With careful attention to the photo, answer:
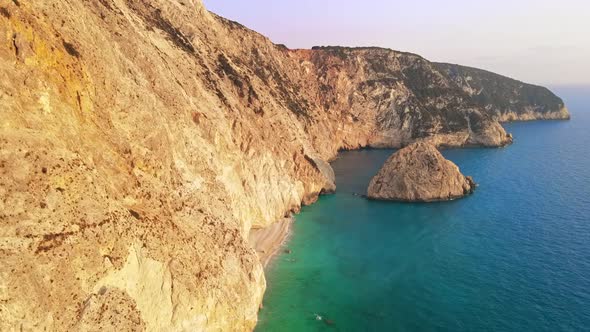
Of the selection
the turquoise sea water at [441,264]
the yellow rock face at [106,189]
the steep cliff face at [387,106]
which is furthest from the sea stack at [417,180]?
the steep cliff face at [387,106]

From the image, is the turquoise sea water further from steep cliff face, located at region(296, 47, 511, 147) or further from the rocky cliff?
steep cliff face, located at region(296, 47, 511, 147)

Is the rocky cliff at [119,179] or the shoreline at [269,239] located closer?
the rocky cliff at [119,179]

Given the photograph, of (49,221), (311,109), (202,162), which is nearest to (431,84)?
(311,109)

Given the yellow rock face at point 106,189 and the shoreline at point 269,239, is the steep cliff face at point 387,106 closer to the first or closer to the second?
the shoreline at point 269,239

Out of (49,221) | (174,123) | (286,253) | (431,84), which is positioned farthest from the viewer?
(431,84)

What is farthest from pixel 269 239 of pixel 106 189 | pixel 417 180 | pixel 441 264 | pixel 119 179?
pixel 417 180

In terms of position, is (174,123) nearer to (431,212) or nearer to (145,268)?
(145,268)

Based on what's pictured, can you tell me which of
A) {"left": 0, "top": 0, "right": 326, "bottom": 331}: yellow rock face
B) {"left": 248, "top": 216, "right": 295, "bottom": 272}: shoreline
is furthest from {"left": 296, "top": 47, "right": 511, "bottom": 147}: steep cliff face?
{"left": 0, "top": 0, "right": 326, "bottom": 331}: yellow rock face
